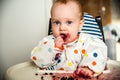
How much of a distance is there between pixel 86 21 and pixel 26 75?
0.90ft

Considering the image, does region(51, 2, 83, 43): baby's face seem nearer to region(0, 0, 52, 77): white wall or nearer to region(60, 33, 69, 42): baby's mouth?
region(60, 33, 69, 42): baby's mouth

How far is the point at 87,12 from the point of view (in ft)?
2.78

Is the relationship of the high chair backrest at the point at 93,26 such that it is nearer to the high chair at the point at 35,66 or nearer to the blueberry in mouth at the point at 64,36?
the high chair at the point at 35,66

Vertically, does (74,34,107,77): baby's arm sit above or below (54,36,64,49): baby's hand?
below

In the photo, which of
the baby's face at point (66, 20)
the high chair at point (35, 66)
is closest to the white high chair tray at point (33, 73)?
the high chair at point (35, 66)

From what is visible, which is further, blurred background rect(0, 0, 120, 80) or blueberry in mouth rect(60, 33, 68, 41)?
blurred background rect(0, 0, 120, 80)

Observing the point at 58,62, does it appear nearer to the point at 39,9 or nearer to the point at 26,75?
the point at 26,75

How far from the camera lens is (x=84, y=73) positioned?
0.68 meters

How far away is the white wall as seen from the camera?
850 millimetres

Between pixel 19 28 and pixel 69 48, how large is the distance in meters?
0.23

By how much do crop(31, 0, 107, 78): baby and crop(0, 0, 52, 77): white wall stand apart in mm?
137

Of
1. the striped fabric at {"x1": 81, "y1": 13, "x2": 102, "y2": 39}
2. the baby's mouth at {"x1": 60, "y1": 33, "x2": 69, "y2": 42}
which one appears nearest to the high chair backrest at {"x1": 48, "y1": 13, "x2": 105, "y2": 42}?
the striped fabric at {"x1": 81, "y1": 13, "x2": 102, "y2": 39}

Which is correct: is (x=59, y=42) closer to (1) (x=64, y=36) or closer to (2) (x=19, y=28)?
(1) (x=64, y=36)

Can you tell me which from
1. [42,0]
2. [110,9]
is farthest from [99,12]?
[42,0]
